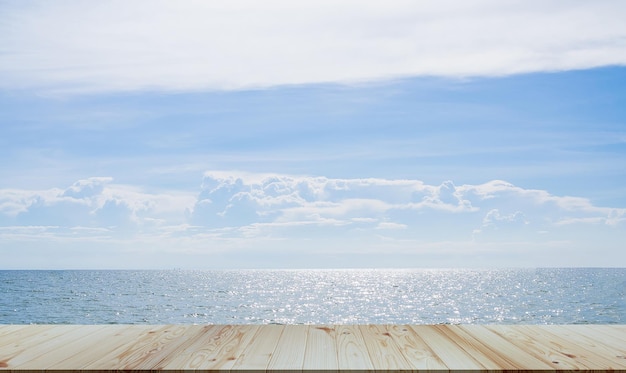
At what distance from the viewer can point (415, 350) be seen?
8.86 feet

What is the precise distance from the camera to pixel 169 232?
10025cm

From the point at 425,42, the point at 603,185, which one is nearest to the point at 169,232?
the point at 425,42

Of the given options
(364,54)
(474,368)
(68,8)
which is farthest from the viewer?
Result: (364,54)

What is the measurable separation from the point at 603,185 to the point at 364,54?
1284 inches

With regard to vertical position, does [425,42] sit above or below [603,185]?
above

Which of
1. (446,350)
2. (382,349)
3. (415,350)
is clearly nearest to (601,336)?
(446,350)

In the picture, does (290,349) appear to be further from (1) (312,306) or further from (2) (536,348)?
(1) (312,306)

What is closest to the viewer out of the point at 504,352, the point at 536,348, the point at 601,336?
the point at 504,352

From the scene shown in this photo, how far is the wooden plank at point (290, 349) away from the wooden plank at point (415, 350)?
1.41 feet

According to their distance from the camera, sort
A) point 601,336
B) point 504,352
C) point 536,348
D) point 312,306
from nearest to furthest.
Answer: point 504,352
point 536,348
point 601,336
point 312,306

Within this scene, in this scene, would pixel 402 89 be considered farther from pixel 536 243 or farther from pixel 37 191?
pixel 37 191

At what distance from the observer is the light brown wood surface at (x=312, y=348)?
2385 millimetres

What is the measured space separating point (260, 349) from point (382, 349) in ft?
1.71

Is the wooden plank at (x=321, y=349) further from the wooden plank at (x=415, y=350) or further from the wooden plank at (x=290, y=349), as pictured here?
the wooden plank at (x=415, y=350)
